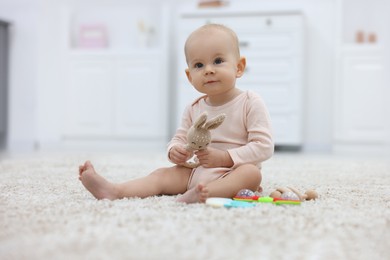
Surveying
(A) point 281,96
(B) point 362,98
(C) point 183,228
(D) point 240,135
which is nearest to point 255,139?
(D) point 240,135

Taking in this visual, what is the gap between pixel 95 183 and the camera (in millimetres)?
1080

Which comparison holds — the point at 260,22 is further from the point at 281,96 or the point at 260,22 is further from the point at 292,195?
the point at 292,195

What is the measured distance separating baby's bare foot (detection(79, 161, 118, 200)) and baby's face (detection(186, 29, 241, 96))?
0.29 metres

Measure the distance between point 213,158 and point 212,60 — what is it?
21 centimetres

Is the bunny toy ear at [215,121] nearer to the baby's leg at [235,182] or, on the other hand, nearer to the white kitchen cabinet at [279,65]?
the baby's leg at [235,182]

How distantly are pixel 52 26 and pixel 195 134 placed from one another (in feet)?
10.8

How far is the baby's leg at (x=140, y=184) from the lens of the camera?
3.55 ft

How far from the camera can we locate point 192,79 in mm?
1191

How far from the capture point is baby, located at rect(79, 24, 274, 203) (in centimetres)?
111

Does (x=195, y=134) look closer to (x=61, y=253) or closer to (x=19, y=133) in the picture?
(x=61, y=253)

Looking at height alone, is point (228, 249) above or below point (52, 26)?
below

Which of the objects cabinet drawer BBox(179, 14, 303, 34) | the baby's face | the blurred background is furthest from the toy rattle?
cabinet drawer BBox(179, 14, 303, 34)

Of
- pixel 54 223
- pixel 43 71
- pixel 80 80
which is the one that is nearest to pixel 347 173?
pixel 54 223

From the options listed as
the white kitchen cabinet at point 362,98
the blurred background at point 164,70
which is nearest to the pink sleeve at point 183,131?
the blurred background at point 164,70
